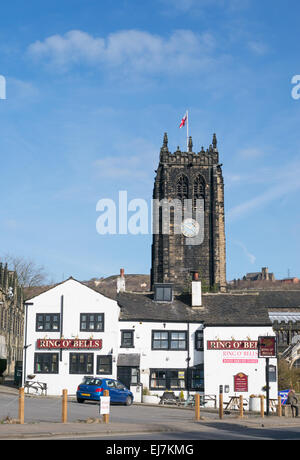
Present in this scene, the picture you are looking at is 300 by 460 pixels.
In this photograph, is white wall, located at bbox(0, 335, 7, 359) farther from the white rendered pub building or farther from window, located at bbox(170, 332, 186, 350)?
window, located at bbox(170, 332, 186, 350)

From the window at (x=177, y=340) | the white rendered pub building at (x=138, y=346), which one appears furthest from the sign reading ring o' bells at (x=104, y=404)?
the window at (x=177, y=340)

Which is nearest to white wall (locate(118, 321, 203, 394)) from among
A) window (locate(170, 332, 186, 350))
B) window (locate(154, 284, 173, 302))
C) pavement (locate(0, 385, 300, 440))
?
window (locate(170, 332, 186, 350))

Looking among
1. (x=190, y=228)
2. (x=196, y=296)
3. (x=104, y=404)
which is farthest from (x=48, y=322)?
(x=190, y=228)

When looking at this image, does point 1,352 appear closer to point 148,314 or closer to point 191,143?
point 148,314

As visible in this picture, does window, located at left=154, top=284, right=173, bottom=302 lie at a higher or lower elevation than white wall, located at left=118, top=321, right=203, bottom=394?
higher

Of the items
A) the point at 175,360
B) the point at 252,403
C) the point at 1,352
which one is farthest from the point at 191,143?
the point at 252,403

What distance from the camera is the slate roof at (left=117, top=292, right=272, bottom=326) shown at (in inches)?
1774

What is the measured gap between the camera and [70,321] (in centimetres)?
4447

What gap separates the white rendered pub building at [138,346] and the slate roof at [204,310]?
0.43ft

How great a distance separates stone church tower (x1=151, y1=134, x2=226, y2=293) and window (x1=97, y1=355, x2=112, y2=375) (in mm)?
44052

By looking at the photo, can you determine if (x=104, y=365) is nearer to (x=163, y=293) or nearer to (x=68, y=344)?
(x=68, y=344)

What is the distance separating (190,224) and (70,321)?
49276mm

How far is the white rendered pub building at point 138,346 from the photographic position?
43.2 meters
